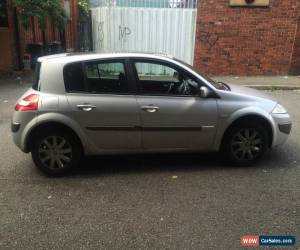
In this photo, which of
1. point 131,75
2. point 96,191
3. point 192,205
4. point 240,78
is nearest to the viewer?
point 192,205

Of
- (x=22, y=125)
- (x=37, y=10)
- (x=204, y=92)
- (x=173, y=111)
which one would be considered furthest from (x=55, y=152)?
(x=37, y=10)

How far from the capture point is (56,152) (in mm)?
4820

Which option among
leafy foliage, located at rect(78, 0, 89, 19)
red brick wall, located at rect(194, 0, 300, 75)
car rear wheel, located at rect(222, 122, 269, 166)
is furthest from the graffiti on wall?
car rear wheel, located at rect(222, 122, 269, 166)

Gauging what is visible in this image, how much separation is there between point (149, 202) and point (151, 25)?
9572 mm

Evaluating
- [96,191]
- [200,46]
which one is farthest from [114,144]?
[200,46]

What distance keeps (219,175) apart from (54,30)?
15564 millimetres

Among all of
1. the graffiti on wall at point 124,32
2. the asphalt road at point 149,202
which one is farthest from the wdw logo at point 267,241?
the graffiti on wall at point 124,32

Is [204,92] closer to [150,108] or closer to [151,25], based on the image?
[150,108]

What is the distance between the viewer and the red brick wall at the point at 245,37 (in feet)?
40.8

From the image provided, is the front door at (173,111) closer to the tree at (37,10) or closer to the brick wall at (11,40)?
the tree at (37,10)

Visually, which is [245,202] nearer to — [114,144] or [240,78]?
[114,144]

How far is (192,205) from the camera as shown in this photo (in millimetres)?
4090

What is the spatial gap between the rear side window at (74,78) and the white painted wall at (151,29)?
25.9ft

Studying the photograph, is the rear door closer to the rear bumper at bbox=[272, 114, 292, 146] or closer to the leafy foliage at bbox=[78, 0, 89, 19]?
the rear bumper at bbox=[272, 114, 292, 146]
